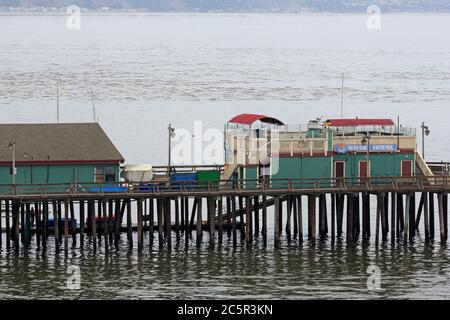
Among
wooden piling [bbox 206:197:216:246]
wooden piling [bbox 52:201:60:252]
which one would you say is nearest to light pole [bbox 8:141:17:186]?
wooden piling [bbox 52:201:60:252]

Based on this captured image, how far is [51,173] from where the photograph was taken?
84.9m

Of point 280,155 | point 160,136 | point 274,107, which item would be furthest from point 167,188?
point 274,107

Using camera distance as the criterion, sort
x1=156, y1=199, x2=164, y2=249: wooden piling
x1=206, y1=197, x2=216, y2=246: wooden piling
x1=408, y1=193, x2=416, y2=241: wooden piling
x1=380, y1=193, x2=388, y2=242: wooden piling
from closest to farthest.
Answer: x1=156, y1=199, x2=164, y2=249: wooden piling, x1=206, y1=197, x2=216, y2=246: wooden piling, x1=380, y1=193, x2=388, y2=242: wooden piling, x1=408, y1=193, x2=416, y2=241: wooden piling

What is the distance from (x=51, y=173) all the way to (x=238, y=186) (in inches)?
385

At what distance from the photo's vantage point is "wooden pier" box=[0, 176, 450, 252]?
83188 millimetres

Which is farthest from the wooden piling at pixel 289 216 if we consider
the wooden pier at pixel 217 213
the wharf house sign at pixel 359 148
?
the wharf house sign at pixel 359 148

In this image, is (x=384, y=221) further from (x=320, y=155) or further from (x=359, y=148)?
(x=320, y=155)

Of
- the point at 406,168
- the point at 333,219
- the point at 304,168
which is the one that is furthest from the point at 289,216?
the point at 406,168

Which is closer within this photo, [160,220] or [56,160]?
[160,220]

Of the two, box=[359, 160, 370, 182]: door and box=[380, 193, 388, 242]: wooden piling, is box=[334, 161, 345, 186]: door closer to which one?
box=[359, 160, 370, 182]: door

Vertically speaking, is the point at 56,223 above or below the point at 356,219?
above

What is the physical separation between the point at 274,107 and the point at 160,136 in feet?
95.2

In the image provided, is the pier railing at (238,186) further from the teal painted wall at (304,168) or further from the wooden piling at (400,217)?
the wooden piling at (400,217)

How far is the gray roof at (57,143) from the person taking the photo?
85.2 meters
